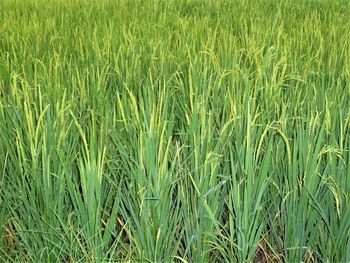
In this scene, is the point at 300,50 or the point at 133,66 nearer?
the point at 133,66

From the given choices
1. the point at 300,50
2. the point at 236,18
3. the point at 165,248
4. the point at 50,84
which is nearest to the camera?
the point at 165,248

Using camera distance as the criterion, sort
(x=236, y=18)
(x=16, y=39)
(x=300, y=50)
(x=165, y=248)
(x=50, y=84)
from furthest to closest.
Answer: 1. (x=236, y=18)
2. (x=16, y=39)
3. (x=300, y=50)
4. (x=50, y=84)
5. (x=165, y=248)

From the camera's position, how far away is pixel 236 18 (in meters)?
2.71

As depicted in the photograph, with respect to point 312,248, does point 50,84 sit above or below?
above

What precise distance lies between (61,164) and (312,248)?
518 millimetres

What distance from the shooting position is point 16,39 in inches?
85.5

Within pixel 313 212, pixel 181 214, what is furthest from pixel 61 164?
pixel 313 212

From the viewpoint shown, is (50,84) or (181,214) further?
(50,84)

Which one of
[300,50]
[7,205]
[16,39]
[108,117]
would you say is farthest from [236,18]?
[7,205]

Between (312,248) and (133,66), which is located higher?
(133,66)

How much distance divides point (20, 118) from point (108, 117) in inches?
8.2

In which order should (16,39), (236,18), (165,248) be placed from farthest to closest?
(236,18)
(16,39)
(165,248)

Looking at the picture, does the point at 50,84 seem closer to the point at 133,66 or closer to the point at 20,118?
the point at 20,118

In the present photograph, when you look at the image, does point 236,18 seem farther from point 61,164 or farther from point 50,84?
point 61,164
